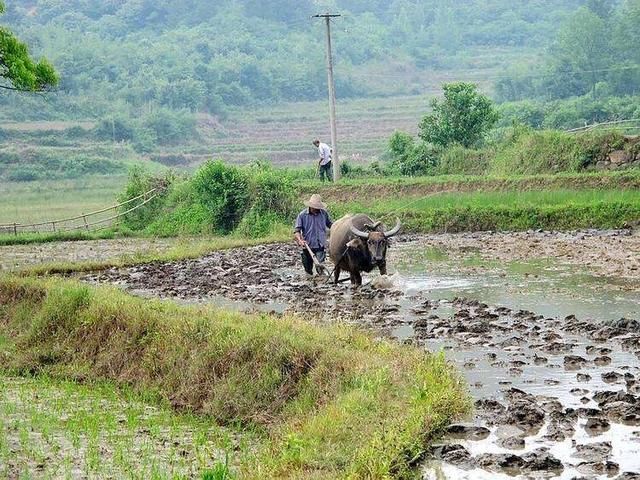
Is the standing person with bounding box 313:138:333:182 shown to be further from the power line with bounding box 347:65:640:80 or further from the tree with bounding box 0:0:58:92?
the power line with bounding box 347:65:640:80

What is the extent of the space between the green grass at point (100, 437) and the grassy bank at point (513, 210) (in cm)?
1254

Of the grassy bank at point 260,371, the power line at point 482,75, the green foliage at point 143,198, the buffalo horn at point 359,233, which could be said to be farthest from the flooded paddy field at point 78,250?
the power line at point 482,75

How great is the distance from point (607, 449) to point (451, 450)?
1.00 m

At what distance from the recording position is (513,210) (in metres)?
21.0

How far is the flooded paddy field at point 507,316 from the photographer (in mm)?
6559

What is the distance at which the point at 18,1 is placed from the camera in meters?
81.0

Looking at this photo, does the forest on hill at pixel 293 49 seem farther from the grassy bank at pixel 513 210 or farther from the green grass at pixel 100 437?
the green grass at pixel 100 437

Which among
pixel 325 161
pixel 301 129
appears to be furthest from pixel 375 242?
pixel 301 129

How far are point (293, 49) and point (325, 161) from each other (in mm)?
48551

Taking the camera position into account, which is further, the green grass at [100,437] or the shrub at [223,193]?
the shrub at [223,193]

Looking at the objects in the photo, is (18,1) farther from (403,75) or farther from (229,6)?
(403,75)

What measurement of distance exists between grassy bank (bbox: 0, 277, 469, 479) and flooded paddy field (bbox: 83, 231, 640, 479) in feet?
1.34

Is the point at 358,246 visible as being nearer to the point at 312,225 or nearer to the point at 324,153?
the point at 312,225

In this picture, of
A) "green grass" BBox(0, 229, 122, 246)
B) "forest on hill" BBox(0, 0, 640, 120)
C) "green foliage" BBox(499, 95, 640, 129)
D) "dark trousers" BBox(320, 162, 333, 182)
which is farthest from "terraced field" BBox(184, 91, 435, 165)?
"green grass" BBox(0, 229, 122, 246)
